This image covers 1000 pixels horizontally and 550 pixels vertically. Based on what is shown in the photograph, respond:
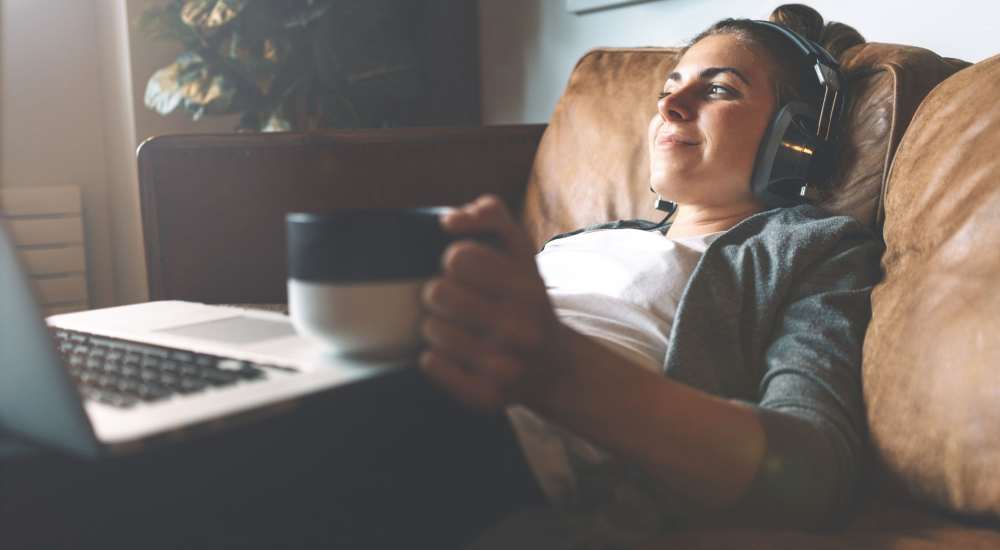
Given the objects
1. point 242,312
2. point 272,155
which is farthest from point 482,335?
point 272,155

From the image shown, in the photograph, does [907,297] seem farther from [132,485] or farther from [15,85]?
[15,85]

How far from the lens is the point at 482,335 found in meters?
0.52

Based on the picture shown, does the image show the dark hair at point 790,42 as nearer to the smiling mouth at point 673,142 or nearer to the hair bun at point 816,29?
the hair bun at point 816,29

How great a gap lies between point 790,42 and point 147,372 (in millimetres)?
987

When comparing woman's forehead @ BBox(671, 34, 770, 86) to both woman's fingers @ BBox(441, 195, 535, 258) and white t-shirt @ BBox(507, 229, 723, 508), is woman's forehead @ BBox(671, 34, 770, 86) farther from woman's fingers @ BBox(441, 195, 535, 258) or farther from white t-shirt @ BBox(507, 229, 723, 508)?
woman's fingers @ BBox(441, 195, 535, 258)

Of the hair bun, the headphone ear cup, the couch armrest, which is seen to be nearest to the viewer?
the headphone ear cup

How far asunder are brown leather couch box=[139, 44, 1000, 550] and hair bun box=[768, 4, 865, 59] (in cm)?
7

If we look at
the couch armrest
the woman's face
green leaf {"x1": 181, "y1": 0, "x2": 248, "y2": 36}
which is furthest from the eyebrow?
green leaf {"x1": 181, "y1": 0, "x2": 248, "y2": 36}

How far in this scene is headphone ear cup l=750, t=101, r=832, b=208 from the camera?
3.59 ft

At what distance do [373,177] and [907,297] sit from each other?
39.6 inches

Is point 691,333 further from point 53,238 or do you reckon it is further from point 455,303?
point 53,238

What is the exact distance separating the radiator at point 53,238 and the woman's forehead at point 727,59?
7.65ft

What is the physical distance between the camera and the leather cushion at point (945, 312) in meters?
0.71

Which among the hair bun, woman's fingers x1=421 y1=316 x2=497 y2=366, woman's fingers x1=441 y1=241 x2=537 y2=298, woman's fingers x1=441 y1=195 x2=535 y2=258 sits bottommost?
woman's fingers x1=421 y1=316 x2=497 y2=366
